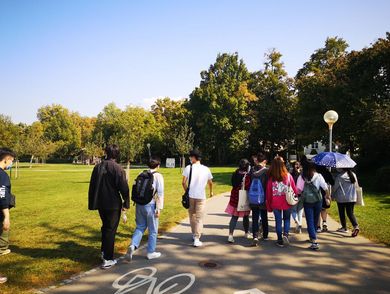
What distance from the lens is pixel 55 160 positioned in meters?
82.9

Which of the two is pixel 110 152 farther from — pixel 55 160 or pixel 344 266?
pixel 55 160

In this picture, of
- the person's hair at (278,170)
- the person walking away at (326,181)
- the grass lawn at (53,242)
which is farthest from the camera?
the person walking away at (326,181)

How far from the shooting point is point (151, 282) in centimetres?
474

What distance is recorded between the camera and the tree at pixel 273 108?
155 feet

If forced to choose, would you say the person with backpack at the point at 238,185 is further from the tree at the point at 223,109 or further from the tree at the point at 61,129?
the tree at the point at 61,129

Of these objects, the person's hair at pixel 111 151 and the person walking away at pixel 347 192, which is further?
the person walking away at pixel 347 192

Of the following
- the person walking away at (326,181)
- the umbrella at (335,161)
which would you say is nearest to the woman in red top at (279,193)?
the person walking away at (326,181)

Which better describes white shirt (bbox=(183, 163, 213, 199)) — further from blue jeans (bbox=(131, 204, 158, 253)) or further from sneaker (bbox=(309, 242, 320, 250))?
sneaker (bbox=(309, 242, 320, 250))

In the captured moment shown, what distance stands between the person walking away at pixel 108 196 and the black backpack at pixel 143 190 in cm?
24

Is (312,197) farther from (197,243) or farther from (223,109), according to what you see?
(223,109)

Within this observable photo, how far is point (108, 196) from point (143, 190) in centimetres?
65

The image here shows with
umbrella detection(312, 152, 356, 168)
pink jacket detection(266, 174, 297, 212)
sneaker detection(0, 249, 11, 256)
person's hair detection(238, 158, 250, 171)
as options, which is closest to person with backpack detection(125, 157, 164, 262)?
person's hair detection(238, 158, 250, 171)

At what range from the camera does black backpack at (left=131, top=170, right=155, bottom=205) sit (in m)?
5.66

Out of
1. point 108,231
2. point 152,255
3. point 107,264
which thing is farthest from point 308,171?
point 107,264
